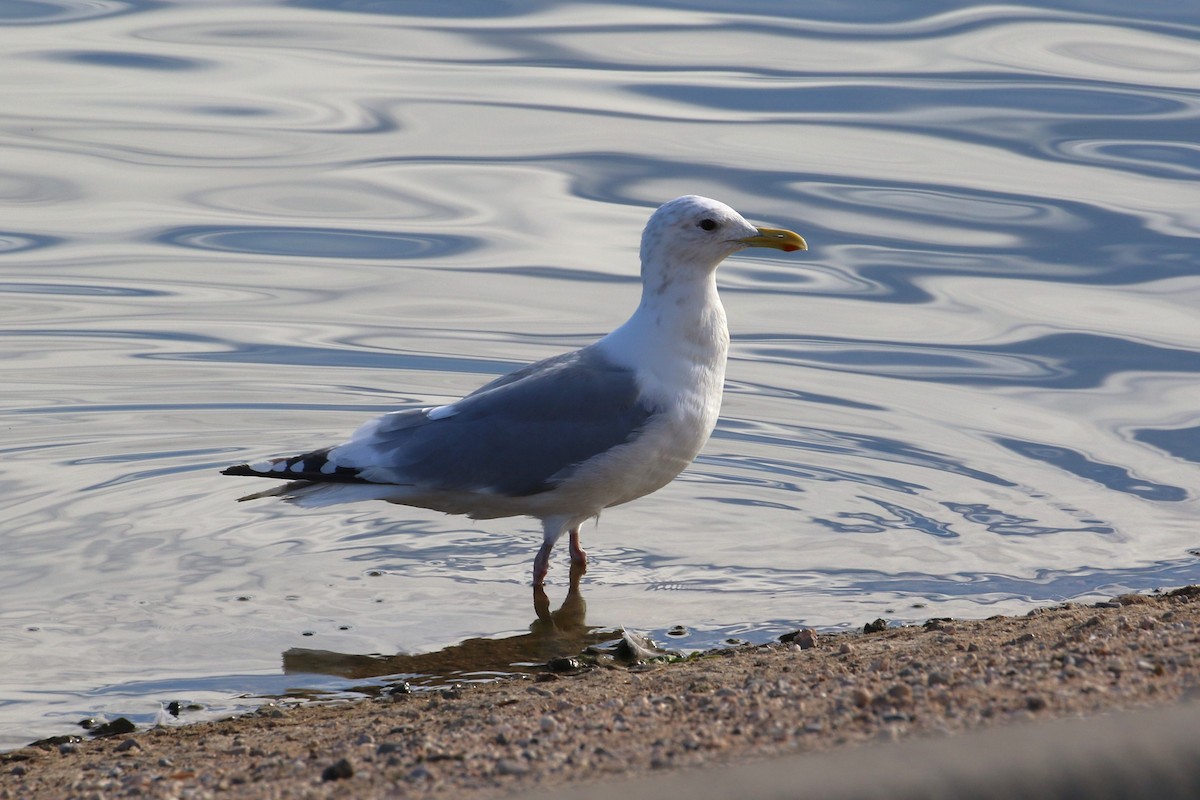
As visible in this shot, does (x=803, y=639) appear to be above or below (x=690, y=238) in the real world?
below

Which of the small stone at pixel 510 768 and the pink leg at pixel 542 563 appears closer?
the small stone at pixel 510 768

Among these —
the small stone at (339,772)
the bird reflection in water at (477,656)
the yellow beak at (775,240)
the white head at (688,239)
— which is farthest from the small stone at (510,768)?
the yellow beak at (775,240)

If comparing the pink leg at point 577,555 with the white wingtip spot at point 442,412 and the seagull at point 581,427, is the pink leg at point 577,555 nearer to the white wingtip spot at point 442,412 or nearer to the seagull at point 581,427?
the seagull at point 581,427

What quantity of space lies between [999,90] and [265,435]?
10.3 m

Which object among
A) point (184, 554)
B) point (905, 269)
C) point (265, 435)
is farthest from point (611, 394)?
point (905, 269)

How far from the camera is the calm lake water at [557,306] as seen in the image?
24.5 ft

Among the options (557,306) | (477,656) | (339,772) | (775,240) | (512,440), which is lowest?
(477,656)

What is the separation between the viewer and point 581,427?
24.1 ft

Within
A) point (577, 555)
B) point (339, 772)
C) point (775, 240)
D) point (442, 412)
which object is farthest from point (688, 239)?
point (339, 772)

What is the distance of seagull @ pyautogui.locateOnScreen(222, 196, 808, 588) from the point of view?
7359mm

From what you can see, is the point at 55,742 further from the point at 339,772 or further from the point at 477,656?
the point at 339,772

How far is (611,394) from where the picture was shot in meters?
7.36

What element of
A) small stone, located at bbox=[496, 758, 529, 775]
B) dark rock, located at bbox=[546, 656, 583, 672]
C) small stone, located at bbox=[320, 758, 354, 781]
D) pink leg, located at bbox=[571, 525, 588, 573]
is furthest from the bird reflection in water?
small stone, located at bbox=[496, 758, 529, 775]

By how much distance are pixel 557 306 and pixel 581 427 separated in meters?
5.08
